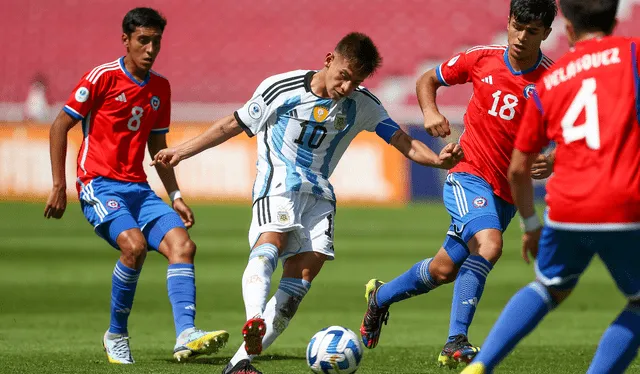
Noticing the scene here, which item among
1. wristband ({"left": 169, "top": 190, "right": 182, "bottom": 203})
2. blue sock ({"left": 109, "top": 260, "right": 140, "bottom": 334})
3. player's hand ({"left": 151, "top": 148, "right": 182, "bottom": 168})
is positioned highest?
player's hand ({"left": 151, "top": 148, "right": 182, "bottom": 168})

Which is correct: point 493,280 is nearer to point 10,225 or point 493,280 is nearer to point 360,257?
point 360,257

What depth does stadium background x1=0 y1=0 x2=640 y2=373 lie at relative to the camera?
8547 mm

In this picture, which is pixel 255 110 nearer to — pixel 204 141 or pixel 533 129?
pixel 204 141

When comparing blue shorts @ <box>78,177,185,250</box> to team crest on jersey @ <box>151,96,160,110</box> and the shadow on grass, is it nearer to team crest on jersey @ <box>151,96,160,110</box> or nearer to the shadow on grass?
team crest on jersey @ <box>151,96,160,110</box>

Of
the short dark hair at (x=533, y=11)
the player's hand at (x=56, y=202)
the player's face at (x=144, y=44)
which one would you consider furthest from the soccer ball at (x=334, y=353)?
the player's face at (x=144, y=44)

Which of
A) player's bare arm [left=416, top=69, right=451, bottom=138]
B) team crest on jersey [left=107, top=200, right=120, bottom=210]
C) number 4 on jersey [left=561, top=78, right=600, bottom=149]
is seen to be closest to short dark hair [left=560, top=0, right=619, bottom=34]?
number 4 on jersey [left=561, top=78, right=600, bottom=149]

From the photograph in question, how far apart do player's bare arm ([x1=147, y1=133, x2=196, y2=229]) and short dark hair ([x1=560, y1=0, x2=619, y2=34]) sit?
3.39m

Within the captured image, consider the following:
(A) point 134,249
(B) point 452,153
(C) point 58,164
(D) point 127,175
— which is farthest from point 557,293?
(C) point 58,164

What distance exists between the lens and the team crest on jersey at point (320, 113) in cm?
580

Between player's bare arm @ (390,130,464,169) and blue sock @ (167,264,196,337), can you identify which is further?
blue sock @ (167,264,196,337)

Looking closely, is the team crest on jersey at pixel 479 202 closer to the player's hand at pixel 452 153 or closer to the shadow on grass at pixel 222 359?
the player's hand at pixel 452 153

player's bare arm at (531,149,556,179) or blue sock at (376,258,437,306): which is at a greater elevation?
player's bare arm at (531,149,556,179)

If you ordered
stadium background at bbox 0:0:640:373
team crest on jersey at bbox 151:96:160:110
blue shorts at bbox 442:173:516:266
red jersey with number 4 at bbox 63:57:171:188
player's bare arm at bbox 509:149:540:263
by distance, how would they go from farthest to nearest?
stadium background at bbox 0:0:640:373 < team crest on jersey at bbox 151:96:160:110 < red jersey with number 4 at bbox 63:57:171:188 < blue shorts at bbox 442:173:516:266 < player's bare arm at bbox 509:149:540:263

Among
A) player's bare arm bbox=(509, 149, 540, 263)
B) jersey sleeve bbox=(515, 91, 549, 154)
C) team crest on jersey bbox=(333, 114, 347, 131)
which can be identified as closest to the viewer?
jersey sleeve bbox=(515, 91, 549, 154)
